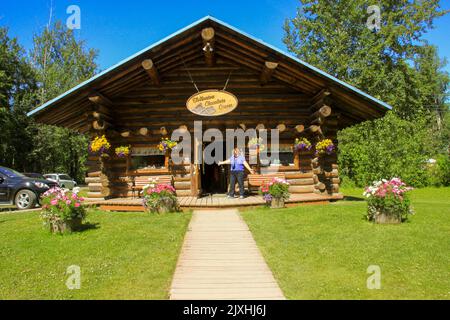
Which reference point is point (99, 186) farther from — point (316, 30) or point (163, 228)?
point (316, 30)

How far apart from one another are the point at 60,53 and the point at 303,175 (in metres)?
32.3

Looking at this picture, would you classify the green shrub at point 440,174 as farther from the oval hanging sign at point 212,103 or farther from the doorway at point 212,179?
the oval hanging sign at point 212,103

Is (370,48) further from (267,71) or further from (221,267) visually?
(221,267)

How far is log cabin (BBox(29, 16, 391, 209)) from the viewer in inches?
459

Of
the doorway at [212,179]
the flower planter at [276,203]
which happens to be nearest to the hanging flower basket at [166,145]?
the flower planter at [276,203]

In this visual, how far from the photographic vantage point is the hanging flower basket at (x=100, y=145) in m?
11.1

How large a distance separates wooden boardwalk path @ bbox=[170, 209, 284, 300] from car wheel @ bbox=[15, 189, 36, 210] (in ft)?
27.8

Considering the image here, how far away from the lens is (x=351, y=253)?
5711 millimetres

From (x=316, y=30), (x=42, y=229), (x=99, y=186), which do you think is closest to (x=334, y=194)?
(x=99, y=186)

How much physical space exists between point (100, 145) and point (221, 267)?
7393mm

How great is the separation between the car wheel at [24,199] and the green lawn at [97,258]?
15.7 ft

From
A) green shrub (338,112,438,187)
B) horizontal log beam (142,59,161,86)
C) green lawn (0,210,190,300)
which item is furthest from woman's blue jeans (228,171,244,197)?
green shrub (338,112,438,187)

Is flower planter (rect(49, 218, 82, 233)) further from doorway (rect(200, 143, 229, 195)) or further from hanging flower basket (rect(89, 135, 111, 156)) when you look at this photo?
doorway (rect(200, 143, 229, 195))

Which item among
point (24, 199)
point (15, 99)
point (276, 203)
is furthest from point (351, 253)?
point (15, 99)
